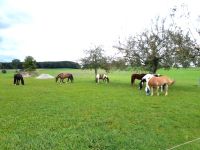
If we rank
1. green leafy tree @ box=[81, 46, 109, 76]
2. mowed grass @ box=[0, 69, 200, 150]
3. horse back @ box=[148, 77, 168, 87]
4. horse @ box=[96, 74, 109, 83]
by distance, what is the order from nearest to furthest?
mowed grass @ box=[0, 69, 200, 150] → horse back @ box=[148, 77, 168, 87] → horse @ box=[96, 74, 109, 83] → green leafy tree @ box=[81, 46, 109, 76]

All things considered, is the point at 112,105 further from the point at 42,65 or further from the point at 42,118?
the point at 42,65

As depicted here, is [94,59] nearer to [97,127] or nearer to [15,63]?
[97,127]

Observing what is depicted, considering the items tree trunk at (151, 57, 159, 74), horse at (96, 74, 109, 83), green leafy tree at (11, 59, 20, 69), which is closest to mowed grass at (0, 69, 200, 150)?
tree trunk at (151, 57, 159, 74)

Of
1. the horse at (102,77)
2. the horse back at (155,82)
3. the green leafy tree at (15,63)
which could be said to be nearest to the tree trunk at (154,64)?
the horse at (102,77)

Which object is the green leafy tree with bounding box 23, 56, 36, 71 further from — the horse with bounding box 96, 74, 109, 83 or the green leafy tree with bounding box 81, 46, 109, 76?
the horse with bounding box 96, 74, 109, 83

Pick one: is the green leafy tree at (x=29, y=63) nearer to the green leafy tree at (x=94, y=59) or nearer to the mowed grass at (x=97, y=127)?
the green leafy tree at (x=94, y=59)

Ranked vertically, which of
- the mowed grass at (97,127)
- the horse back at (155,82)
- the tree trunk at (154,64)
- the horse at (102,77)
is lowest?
the mowed grass at (97,127)

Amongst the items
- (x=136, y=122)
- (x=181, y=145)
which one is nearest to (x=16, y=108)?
(x=136, y=122)

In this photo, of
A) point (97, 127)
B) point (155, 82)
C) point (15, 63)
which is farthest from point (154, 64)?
point (15, 63)

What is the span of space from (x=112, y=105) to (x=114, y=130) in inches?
292

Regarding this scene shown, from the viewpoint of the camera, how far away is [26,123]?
1450cm

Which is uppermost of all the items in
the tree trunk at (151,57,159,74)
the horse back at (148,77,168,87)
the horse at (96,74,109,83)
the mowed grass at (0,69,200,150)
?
the tree trunk at (151,57,159,74)

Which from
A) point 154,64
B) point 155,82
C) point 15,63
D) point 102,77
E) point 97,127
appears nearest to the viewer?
point 97,127

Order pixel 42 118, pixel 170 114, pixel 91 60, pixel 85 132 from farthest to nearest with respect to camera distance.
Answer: pixel 91 60, pixel 170 114, pixel 42 118, pixel 85 132
